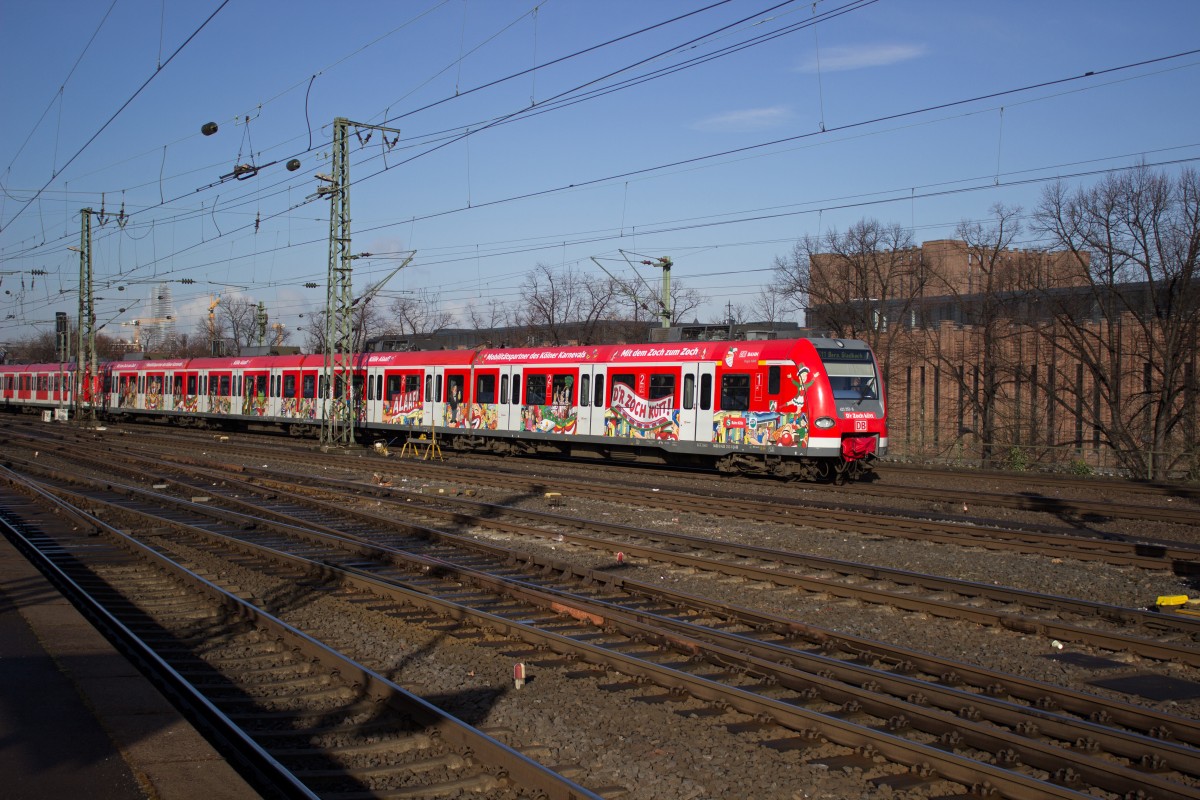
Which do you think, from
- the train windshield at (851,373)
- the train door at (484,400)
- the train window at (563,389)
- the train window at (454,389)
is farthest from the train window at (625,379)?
the train window at (454,389)

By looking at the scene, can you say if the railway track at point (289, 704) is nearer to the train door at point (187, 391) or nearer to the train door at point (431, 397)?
the train door at point (431, 397)

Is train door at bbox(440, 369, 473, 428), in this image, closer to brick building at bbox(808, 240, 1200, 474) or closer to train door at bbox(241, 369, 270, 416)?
brick building at bbox(808, 240, 1200, 474)

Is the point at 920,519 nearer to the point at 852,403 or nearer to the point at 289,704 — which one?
the point at 852,403

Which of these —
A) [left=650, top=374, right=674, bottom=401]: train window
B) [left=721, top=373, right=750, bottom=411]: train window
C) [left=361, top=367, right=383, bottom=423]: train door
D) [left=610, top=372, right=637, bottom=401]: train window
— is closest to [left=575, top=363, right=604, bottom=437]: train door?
[left=610, top=372, right=637, bottom=401]: train window

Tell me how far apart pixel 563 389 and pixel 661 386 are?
3.81 meters

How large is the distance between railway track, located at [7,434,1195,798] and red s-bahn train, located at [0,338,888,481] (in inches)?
432

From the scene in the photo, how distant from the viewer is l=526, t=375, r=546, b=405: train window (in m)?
27.1

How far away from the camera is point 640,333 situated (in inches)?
2055

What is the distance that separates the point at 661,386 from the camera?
23.5m

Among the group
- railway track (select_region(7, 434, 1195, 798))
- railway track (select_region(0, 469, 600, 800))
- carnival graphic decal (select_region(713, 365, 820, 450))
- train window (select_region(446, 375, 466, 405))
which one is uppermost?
train window (select_region(446, 375, 466, 405))

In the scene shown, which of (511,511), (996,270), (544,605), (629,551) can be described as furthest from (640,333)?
(544,605)

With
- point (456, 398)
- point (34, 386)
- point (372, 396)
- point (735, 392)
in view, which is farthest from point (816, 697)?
point (34, 386)

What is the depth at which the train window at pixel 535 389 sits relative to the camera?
89.0 ft

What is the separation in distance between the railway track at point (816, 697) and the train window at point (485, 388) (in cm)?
1794
